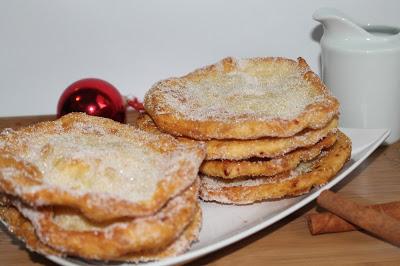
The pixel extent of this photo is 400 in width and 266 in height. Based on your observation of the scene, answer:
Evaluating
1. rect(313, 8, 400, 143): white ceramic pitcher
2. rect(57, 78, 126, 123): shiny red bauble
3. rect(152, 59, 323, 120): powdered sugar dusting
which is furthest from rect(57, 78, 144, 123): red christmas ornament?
rect(313, 8, 400, 143): white ceramic pitcher

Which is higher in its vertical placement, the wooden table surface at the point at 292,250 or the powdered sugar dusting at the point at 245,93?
the powdered sugar dusting at the point at 245,93

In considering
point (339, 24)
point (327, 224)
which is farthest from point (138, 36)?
point (327, 224)

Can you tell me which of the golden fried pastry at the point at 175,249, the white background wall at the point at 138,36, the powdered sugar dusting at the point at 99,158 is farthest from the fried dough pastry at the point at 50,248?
the white background wall at the point at 138,36

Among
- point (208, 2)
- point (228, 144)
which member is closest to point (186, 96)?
point (228, 144)

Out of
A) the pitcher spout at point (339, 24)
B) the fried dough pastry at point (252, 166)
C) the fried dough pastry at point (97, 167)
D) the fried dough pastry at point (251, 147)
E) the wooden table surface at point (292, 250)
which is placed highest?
the pitcher spout at point (339, 24)

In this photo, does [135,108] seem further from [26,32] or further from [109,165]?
[109,165]

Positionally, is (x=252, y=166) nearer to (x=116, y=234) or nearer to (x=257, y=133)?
(x=257, y=133)

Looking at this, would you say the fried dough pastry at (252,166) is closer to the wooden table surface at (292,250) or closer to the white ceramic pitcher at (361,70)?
the wooden table surface at (292,250)
